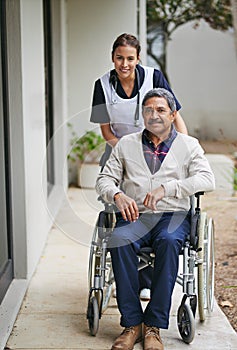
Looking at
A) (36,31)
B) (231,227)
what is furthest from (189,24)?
(36,31)

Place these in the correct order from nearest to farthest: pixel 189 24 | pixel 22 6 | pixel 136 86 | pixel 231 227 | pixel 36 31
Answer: pixel 136 86 → pixel 22 6 → pixel 36 31 → pixel 231 227 → pixel 189 24

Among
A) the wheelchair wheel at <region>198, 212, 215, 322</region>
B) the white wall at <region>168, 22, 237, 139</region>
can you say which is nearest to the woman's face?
the wheelchair wheel at <region>198, 212, 215, 322</region>

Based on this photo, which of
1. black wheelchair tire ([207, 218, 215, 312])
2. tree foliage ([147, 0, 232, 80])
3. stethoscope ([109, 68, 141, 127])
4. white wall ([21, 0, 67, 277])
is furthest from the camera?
tree foliage ([147, 0, 232, 80])

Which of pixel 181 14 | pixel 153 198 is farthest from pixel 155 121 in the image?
pixel 181 14

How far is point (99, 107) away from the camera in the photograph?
141 inches

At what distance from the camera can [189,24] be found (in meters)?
11.0

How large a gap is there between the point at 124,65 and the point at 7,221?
3.67 feet

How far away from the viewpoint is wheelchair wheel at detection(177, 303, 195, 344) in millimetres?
3172

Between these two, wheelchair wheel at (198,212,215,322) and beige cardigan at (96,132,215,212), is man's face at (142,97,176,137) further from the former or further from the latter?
wheelchair wheel at (198,212,215,322)

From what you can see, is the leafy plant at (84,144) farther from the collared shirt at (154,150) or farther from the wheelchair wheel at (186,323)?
the wheelchair wheel at (186,323)

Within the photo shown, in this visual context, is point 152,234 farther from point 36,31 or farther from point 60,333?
point 36,31

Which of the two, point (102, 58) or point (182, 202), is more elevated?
point (102, 58)

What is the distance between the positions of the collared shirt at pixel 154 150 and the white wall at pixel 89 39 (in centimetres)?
400

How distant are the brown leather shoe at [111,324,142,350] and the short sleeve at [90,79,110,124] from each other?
1.03 m
